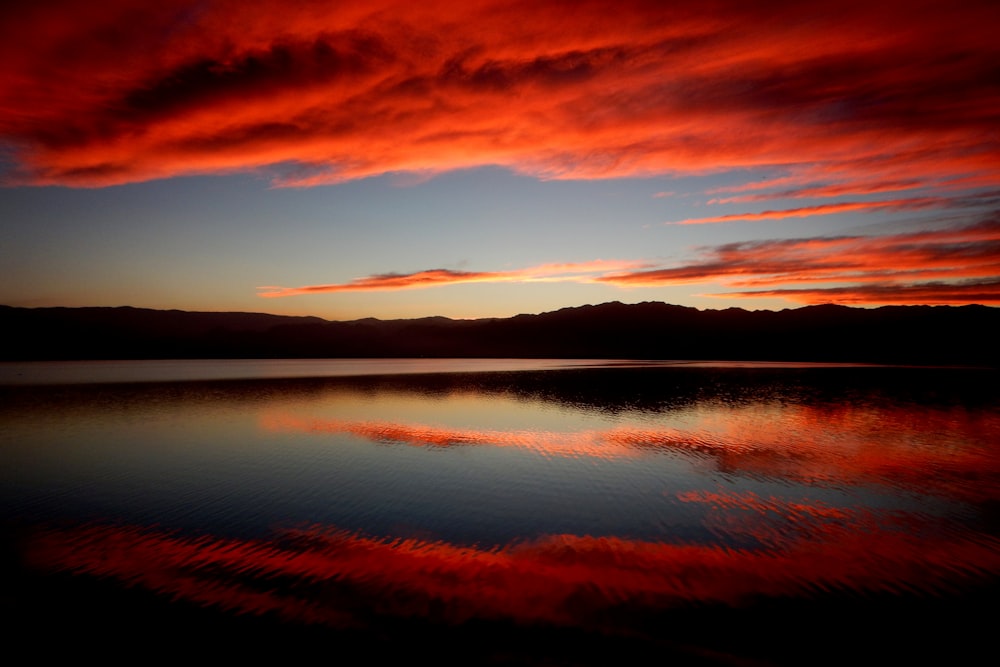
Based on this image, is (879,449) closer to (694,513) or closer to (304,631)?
(694,513)

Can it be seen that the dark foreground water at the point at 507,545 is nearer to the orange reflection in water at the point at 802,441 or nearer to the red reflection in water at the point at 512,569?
the red reflection in water at the point at 512,569

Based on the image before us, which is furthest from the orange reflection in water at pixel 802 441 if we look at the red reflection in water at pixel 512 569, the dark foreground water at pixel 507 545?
the red reflection in water at pixel 512 569

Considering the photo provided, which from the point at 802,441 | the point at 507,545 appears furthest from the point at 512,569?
the point at 802,441

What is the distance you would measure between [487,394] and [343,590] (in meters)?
49.8

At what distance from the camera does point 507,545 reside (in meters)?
14.6

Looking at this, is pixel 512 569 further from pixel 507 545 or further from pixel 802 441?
pixel 802 441

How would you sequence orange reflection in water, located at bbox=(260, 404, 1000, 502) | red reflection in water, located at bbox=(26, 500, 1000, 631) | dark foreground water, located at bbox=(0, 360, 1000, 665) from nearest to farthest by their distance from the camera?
dark foreground water, located at bbox=(0, 360, 1000, 665) < red reflection in water, located at bbox=(26, 500, 1000, 631) < orange reflection in water, located at bbox=(260, 404, 1000, 502)

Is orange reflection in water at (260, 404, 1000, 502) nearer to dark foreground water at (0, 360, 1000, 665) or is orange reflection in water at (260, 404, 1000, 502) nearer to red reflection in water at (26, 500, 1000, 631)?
dark foreground water at (0, 360, 1000, 665)

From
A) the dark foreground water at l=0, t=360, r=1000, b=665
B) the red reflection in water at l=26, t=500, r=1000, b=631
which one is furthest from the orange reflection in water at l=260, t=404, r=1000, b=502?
the red reflection in water at l=26, t=500, r=1000, b=631

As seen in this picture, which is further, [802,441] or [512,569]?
[802,441]

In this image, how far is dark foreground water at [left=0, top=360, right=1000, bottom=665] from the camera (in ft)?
32.0

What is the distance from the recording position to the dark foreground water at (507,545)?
9742 mm

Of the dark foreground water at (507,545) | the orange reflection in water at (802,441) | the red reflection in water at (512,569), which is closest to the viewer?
the dark foreground water at (507,545)

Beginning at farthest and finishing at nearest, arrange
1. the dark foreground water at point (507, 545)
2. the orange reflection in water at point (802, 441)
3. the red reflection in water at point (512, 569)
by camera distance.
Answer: the orange reflection in water at point (802, 441), the red reflection in water at point (512, 569), the dark foreground water at point (507, 545)
